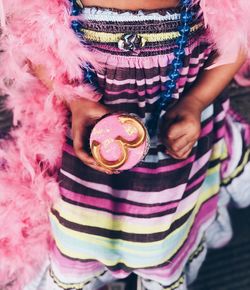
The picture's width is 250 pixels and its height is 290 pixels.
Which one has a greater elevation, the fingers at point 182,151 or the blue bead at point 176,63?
the blue bead at point 176,63

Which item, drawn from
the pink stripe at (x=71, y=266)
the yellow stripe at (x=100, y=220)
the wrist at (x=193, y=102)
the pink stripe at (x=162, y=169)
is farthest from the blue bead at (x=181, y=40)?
the pink stripe at (x=71, y=266)

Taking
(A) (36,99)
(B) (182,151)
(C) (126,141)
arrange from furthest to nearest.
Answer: (A) (36,99) < (B) (182,151) < (C) (126,141)

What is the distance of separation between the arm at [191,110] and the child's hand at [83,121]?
0.13 meters

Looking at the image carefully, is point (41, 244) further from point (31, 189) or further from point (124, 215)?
point (124, 215)

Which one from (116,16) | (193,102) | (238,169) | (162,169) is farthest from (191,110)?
(238,169)

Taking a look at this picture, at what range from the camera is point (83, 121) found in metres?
0.89

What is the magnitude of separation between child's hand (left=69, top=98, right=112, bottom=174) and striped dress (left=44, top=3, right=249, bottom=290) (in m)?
0.04

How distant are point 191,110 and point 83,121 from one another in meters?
0.20

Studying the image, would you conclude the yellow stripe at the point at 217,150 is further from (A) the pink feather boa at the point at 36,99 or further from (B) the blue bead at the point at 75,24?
(B) the blue bead at the point at 75,24

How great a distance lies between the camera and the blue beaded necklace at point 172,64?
0.87m

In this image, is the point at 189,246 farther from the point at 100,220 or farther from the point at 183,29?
the point at 183,29

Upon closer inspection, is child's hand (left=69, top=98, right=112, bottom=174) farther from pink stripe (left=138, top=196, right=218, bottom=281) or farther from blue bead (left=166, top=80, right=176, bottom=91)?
pink stripe (left=138, top=196, right=218, bottom=281)

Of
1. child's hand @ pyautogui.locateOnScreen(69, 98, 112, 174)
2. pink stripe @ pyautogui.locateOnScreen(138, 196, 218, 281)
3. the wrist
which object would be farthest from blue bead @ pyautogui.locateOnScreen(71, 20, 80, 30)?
pink stripe @ pyautogui.locateOnScreen(138, 196, 218, 281)

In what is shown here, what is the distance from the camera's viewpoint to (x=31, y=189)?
105 cm
